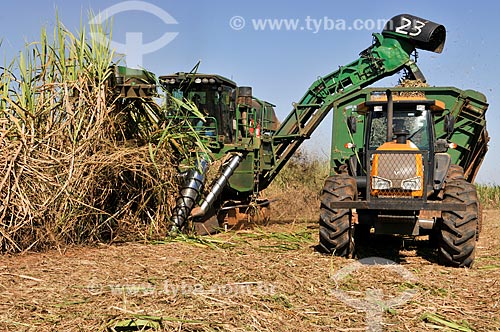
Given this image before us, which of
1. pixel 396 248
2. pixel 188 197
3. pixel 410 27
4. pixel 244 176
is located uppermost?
pixel 410 27

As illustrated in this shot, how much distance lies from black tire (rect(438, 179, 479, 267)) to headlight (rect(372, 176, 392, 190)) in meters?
0.60

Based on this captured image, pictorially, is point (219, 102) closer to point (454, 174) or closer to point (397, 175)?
point (454, 174)

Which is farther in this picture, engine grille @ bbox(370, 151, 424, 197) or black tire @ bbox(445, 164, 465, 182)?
black tire @ bbox(445, 164, 465, 182)

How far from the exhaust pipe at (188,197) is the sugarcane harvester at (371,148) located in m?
0.01

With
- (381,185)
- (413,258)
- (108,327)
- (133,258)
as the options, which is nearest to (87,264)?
(133,258)

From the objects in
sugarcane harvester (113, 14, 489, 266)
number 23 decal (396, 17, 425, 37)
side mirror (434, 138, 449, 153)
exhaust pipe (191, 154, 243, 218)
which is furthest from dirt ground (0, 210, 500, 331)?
number 23 decal (396, 17, 425, 37)

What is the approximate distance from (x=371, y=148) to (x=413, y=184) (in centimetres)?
120

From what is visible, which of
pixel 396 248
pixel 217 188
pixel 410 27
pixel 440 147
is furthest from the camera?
pixel 410 27

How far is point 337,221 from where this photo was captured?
6469 millimetres

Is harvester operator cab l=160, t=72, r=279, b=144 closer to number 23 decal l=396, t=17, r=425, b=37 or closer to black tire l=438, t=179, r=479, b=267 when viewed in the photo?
number 23 decal l=396, t=17, r=425, b=37

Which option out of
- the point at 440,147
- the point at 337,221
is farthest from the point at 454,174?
the point at 337,221

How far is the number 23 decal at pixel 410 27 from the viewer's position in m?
11.3

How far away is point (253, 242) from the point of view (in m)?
7.96

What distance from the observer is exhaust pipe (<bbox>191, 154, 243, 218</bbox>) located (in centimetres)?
837
